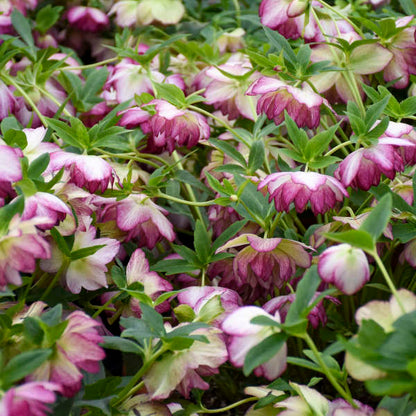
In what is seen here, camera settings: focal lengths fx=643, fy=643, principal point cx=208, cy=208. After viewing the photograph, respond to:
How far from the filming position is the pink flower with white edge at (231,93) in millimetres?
919

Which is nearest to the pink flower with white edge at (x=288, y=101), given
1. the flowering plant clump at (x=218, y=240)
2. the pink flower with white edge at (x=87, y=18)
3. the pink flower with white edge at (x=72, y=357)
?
the flowering plant clump at (x=218, y=240)

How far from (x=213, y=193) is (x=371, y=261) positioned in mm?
235

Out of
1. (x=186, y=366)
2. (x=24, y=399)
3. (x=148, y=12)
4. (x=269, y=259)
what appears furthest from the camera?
(x=148, y=12)

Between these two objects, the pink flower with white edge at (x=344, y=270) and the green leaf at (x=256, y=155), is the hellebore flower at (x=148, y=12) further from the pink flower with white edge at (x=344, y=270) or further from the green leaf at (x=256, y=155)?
the pink flower with white edge at (x=344, y=270)

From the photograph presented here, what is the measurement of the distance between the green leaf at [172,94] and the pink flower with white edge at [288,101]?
0.10 metres

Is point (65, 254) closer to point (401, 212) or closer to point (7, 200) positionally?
point (7, 200)

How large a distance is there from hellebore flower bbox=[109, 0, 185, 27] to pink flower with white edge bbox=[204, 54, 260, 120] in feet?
0.95

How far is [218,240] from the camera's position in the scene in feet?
2.41

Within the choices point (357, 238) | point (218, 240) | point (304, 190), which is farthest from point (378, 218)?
point (218, 240)

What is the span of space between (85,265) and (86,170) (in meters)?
0.10

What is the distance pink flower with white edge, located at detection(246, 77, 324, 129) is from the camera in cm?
75

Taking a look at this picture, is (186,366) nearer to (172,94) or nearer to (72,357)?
(72,357)

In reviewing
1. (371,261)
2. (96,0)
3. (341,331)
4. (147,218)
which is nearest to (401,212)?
(371,261)

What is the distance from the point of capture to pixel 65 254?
68cm
